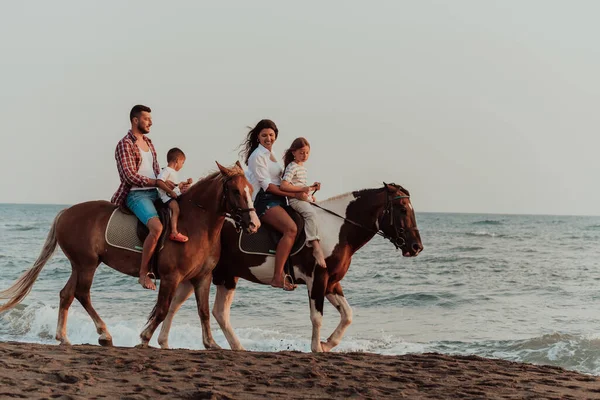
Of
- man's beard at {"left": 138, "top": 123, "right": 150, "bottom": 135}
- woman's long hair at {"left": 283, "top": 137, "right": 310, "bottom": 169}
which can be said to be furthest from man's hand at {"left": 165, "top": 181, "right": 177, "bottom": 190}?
woman's long hair at {"left": 283, "top": 137, "right": 310, "bottom": 169}

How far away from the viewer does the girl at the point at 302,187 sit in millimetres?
8008

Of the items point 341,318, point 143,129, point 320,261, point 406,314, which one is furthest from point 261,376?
point 406,314

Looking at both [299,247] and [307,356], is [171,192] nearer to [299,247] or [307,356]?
[299,247]

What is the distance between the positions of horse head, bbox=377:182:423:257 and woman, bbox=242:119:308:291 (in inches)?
34.4

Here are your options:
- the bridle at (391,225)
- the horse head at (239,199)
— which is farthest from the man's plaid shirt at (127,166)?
the bridle at (391,225)

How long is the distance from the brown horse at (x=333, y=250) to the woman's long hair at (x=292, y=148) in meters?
0.60

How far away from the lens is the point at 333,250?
26.6 ft

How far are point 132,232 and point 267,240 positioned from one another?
140 centimetres

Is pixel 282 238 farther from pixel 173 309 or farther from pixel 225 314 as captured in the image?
pixel 173 309

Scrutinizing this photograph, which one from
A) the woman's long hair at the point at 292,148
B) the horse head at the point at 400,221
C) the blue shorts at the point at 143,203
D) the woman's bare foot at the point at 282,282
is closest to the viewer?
the blue shorts at the point at 143,203

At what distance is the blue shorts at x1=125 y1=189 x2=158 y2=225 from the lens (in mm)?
7797

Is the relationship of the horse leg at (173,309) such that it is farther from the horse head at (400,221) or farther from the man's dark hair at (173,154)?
the horse head at (400,221)

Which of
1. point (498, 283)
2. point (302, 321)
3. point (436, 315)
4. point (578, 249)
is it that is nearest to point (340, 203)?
point (302, 321)

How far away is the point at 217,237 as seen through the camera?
26.1 feet
